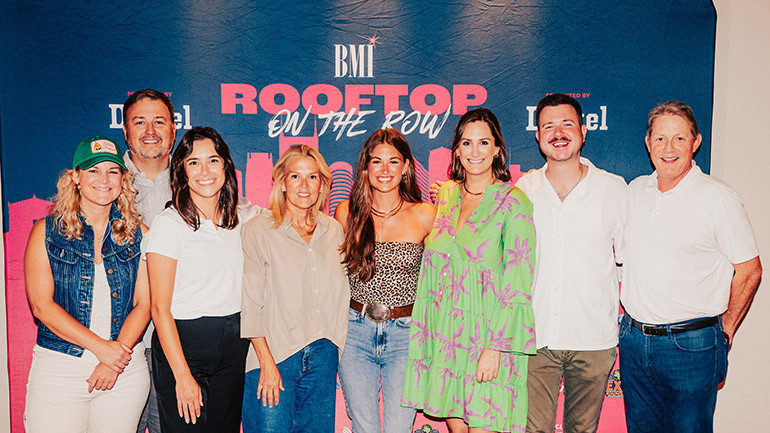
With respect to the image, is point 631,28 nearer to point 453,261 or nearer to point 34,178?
point 453,261

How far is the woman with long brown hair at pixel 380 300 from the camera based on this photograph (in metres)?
2.68

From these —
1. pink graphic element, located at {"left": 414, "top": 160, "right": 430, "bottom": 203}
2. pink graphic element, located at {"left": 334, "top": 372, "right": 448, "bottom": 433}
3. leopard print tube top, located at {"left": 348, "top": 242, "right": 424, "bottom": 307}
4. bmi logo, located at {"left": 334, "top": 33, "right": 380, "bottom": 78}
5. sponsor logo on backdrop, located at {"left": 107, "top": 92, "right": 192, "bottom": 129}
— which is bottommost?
pink graphic element, located at {"left": 334, "top": 372, "right": 448, "bottom": 433}

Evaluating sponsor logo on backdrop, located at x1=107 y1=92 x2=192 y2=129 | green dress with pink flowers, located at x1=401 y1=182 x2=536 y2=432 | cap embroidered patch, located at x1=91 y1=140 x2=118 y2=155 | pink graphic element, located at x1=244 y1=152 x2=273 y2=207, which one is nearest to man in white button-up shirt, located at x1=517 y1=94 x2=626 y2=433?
green dress with pink flowers, located at x1=401 y1=182 x2=536 y2=432

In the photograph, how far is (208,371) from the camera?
246 cm

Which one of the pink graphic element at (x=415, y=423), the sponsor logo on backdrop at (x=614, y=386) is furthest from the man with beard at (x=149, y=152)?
the sponsor logo on backdrop at (x=614, y=386)

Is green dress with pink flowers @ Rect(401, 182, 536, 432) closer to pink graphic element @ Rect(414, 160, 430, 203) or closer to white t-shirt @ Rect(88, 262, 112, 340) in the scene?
pink graphic element @ Rect(414, 160, 430, 203)

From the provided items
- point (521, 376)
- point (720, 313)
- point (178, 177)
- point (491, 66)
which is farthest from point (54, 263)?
point (720, 313)

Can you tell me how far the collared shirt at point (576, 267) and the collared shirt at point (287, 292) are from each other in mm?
1135

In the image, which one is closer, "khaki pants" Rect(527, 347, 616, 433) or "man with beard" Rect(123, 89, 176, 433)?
"khaki pants" Rect(527, 347, 616, 433)

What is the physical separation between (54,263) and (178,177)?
693 millimetres

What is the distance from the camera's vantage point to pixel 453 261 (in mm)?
2586

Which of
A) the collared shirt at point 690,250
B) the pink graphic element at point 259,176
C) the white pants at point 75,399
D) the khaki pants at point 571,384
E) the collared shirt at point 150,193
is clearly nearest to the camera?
the white pants at point 75,399

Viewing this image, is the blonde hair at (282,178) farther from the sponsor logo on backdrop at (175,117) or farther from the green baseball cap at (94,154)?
the sponsor logo on backdrop at (175,117)

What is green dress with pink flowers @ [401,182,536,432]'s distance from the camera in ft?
8.14
